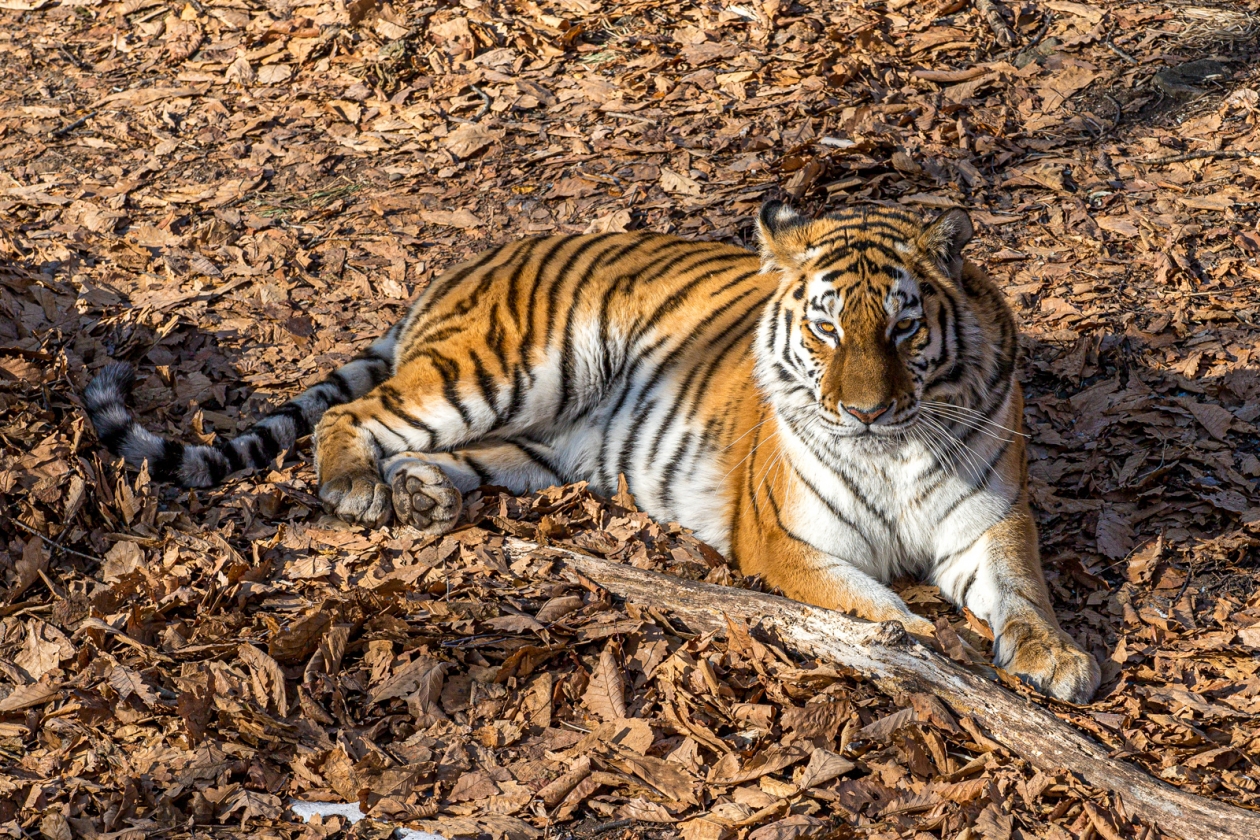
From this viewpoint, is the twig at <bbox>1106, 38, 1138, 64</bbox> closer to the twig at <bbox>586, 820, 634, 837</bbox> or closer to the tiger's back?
the tiger's back

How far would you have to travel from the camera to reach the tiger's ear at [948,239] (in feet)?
12.3

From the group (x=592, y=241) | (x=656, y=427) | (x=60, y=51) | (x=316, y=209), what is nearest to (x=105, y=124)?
(x=60, y=51)

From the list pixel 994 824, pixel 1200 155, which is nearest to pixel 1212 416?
pixel 1200 155

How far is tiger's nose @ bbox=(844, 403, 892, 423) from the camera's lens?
3.62 meters

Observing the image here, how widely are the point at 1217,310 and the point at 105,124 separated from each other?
6.54 meters

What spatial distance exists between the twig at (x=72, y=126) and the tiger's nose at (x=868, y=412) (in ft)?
19.3

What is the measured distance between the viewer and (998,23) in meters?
7.20

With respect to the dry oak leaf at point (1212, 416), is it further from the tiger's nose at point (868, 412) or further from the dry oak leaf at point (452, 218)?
the dry oak leaf at point (452, 218)

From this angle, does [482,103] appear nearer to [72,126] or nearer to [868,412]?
[72,126]

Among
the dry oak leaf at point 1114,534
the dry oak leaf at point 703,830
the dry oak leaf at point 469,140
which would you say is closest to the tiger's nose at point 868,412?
the dry oak leaf at point 1114,534

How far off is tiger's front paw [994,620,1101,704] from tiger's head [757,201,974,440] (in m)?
0.74

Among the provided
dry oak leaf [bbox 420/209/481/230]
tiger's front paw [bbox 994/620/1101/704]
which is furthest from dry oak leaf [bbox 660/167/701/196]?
tiger's front paw [bbox 994/620/1101/704]

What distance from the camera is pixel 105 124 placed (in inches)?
291

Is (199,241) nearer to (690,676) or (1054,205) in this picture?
(690,676)
